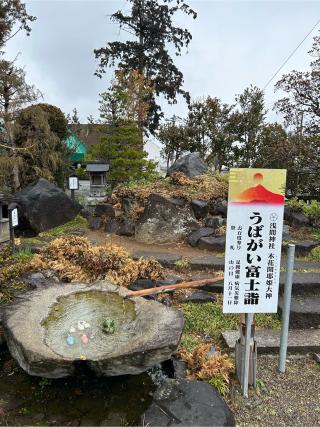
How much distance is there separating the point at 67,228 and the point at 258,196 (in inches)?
211

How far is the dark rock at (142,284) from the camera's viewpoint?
412 centimetres

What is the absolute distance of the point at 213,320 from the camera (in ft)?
12.1

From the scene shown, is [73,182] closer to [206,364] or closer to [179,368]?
[179,368]

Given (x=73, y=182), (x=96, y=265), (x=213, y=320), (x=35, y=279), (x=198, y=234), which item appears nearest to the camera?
(x=213, y=320)

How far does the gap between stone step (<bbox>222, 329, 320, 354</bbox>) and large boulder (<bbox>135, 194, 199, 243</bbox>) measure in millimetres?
3048

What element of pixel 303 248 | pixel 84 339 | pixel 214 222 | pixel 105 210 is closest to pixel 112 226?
pixel 105 210

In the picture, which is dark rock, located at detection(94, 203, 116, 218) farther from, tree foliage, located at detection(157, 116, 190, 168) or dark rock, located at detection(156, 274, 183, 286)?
tree foliage, located at detection(157, 116, 190, 168)

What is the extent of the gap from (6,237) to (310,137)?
20.7 feet

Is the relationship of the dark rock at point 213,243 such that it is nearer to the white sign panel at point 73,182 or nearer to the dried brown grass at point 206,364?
the dried brown grass at point 206,364

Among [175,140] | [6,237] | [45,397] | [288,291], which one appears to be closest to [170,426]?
[45,397]

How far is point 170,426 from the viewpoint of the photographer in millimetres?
2191

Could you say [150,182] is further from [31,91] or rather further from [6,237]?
[31,91]

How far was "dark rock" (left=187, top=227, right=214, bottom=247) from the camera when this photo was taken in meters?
6.04

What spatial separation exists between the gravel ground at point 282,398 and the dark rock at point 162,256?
2.19m
